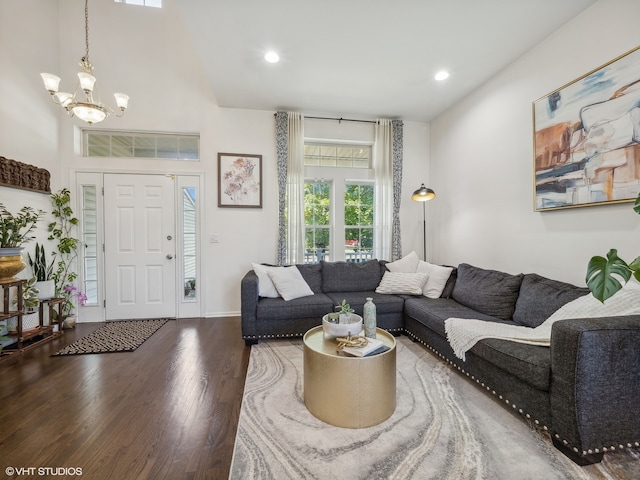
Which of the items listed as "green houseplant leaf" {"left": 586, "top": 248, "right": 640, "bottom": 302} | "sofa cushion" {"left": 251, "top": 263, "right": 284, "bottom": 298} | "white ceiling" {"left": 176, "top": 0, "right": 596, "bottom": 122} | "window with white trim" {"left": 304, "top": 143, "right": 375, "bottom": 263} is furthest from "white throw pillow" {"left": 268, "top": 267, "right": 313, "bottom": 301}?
"green houseplant leaf" {"left": 586, "top": 248, "right": 640, "bottom": 302}

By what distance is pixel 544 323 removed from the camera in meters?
2.00

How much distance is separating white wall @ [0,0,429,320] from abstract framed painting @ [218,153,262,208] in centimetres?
9

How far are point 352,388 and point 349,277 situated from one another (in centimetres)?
202

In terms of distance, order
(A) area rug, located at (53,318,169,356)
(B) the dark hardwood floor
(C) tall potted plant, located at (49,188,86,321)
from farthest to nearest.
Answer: (C) tall potted plant, located at (49,188,86,321), (A) area rug, located at (53,318,169,356), (B) the dark hardwood floor

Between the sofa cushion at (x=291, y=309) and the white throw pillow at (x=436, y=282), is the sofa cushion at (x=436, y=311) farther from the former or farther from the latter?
the sofa cushion at (x=291, y=309)

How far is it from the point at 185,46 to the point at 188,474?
15.1ft

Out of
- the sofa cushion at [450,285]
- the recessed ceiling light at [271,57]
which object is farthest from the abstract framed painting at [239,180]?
the sofa cushion at [450,285]

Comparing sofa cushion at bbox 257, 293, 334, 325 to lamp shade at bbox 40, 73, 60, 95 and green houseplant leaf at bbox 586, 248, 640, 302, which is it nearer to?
green houseplant leaf at bbox 586, 248, 640, 302

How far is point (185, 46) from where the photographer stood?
3.75 m

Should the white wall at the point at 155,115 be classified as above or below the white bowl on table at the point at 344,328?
above

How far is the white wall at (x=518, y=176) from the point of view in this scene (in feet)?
6.73

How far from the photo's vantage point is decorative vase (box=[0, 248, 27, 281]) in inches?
98.3

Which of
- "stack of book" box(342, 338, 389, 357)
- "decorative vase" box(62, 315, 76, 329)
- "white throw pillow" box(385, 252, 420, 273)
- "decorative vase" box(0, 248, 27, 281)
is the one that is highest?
"decorative vase" box(0, 248, 27, 281)

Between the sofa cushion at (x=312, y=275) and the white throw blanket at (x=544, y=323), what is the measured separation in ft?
5.47
